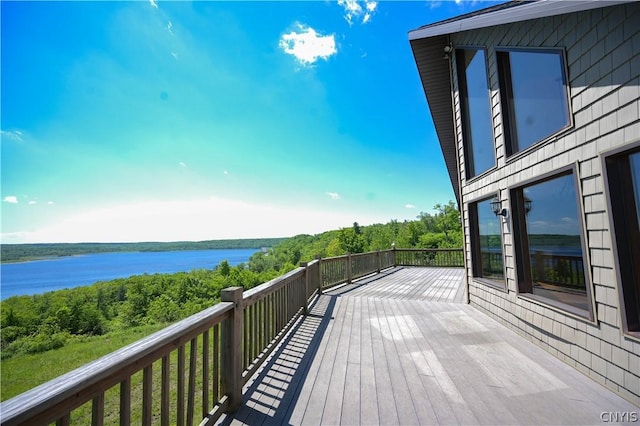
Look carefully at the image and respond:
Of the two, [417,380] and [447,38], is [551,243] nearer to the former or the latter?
[417,380]

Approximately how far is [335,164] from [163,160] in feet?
40.4

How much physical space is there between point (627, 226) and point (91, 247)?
104m

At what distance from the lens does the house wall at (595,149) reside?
213 cm

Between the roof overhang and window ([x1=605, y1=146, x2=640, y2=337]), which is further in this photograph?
the roof overhang

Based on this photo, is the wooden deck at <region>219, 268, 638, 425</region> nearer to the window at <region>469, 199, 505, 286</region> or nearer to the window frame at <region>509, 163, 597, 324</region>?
the window frame at <region>509, 163, 597, 324</region>

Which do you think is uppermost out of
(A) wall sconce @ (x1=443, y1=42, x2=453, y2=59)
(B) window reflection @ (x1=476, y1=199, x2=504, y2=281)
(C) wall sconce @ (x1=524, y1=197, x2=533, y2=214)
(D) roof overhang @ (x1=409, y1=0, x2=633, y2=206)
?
(A) wall sconce @ (x1=443, y1=42, x2=453, y2=59)

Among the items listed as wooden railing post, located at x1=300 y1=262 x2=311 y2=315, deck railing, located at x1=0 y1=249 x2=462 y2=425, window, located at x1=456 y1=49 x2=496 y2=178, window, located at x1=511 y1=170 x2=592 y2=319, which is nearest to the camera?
deck railing, located at x1=0 y1=249 x2=462 y2=425

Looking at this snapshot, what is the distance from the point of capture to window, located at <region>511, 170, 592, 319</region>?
2713mm

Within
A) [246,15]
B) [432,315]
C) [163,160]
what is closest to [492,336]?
[432,315]

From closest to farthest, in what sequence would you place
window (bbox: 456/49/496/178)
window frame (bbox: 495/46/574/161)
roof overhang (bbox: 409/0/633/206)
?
roof overhang (bbox: 409/0/633/206)
window frame (bbox: 495/46/574/161)
window (bbox: 456/49/496/178)

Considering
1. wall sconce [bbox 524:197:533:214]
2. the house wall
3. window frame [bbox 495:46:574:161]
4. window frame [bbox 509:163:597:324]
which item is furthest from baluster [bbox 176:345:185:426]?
window frame [bbox 495:46:574:161]

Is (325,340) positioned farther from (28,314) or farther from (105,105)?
(28,314)

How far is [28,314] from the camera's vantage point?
23.9 m

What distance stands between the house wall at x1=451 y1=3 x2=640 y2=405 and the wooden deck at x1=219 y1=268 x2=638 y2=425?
25cm
